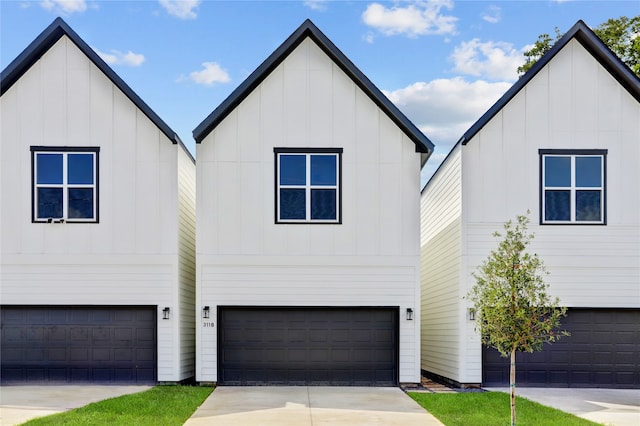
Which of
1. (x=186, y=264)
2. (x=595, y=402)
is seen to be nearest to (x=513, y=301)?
(x=595, y=402)

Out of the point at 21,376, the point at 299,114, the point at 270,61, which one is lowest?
the point at 21,376

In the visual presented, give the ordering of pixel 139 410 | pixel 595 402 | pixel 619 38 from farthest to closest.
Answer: pixel 619 38
pixel 595 402
pixel 139 410

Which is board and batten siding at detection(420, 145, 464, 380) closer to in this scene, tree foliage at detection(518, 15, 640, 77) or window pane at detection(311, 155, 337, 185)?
window pane at detection(311, 155, 337, 185)

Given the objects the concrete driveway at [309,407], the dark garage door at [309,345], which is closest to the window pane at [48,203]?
the dark garage door at [309,345]

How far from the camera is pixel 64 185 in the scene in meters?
15.1

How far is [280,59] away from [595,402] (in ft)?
31.2

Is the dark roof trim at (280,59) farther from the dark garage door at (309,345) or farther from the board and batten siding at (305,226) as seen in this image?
the dark garage door at (309,345)

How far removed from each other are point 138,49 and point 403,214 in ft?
22.1

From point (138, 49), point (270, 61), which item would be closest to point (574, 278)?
point (270, 61)

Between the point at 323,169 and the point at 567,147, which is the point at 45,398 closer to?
the point at 323,169

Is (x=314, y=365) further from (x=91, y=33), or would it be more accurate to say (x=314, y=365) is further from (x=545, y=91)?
(x=91, y=33)

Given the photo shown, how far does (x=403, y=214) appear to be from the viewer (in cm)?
1530

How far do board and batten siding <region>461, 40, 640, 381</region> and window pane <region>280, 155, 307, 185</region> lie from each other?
3.54m

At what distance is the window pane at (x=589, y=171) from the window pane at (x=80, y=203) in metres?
10.7
